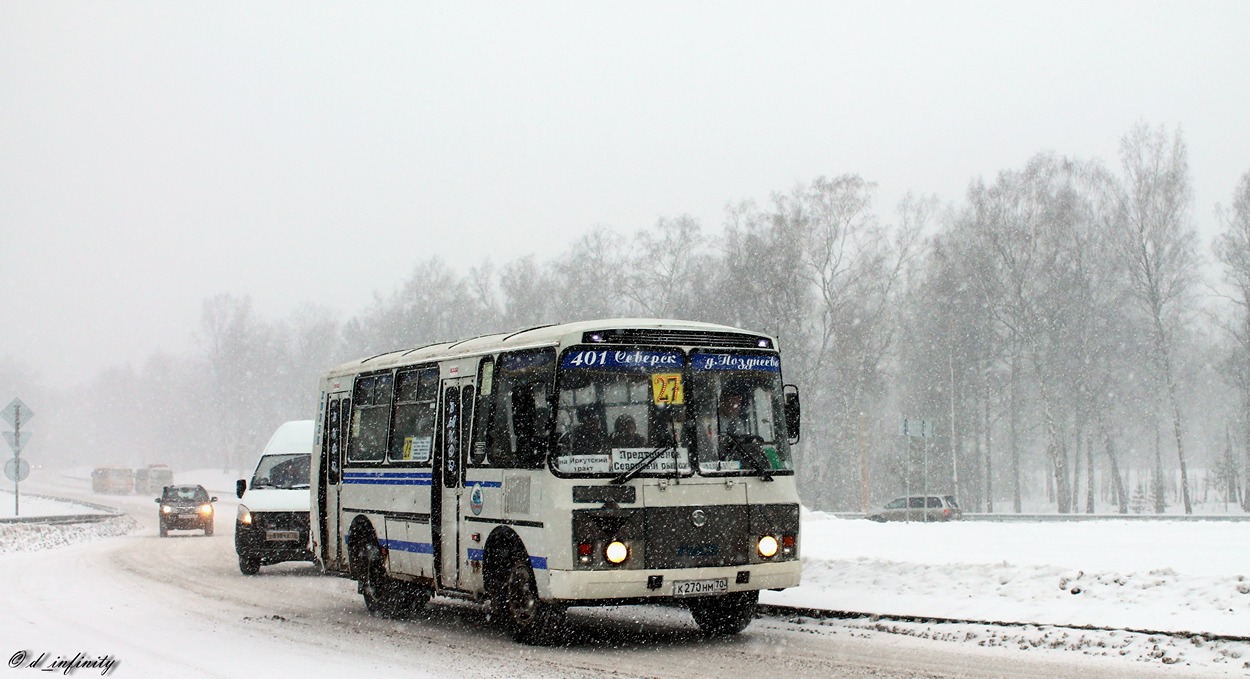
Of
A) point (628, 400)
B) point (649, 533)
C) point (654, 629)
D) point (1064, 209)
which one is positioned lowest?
point (654, 629)

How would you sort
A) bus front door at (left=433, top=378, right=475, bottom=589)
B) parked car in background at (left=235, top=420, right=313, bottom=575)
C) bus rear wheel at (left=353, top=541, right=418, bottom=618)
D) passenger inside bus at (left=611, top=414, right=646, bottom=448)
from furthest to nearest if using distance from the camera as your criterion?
parked car in background at (left=235, top=420, right=313, bottom=575), bus rear wheel at (left=353, top=541, right=418, bottom=618), bus front door at (left=433, top=378, right=475, bottom=589), passenger inside bus at (left=611, top=414, right=646, bottom=448)

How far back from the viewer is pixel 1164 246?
57094 mm

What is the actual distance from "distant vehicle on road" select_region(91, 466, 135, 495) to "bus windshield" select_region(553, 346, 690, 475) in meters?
88.6

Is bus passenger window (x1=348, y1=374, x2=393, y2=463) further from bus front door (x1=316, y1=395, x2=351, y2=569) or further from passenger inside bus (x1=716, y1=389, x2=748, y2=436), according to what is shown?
passenger inside bus (x1=716, y1=389, x2=748, y2=436)

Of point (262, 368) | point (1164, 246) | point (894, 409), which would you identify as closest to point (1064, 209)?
point (1164, 246)

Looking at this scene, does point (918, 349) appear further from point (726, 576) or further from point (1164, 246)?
point (726, 576)

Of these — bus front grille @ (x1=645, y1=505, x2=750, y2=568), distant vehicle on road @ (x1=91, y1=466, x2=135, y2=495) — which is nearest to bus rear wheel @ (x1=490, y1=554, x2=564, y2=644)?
bus front grille @ (x1=645, y1=505, x2=750, y2=568)

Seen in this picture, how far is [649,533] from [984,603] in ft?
13.3

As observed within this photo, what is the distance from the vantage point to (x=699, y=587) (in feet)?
39.1

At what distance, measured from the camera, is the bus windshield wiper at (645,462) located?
39.0 ft

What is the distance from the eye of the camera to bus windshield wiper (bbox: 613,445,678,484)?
39.0 feet

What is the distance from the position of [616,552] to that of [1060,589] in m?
5.05

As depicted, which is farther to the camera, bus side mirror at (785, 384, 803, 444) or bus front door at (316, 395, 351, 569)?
bus front door at (316, 395, 351, 569)

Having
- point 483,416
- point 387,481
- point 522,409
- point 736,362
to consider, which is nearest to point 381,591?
point 387,481
